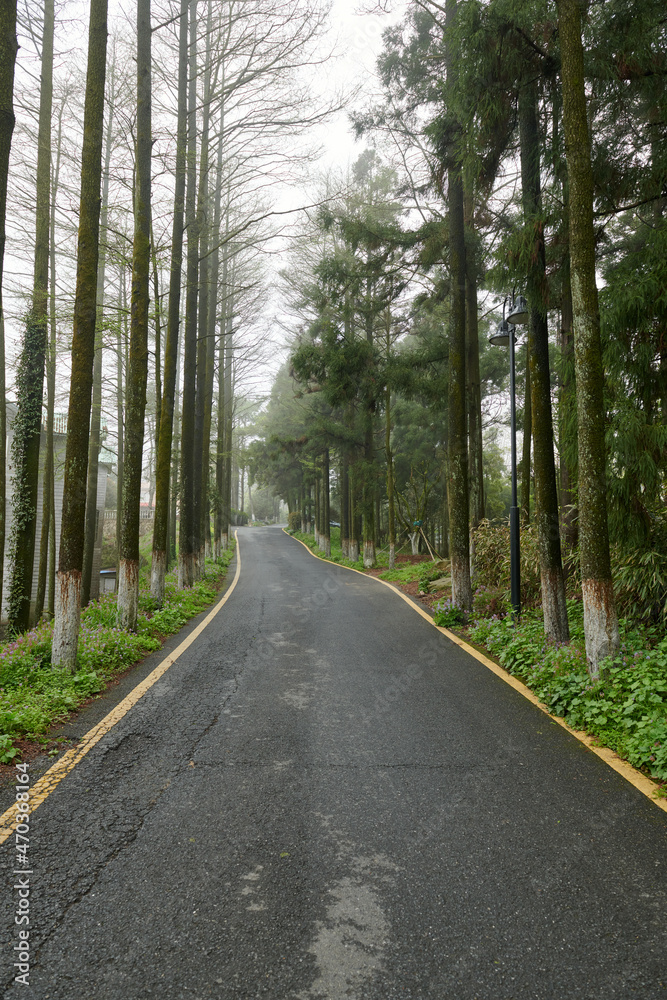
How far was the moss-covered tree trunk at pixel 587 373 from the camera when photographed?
5.50 metres

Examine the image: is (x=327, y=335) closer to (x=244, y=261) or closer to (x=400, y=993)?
(x=244, y=261)

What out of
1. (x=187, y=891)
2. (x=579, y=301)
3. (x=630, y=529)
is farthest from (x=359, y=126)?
(x=187, y=891)

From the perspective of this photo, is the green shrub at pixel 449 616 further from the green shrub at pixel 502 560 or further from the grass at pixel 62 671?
the grass at pixel 62 671

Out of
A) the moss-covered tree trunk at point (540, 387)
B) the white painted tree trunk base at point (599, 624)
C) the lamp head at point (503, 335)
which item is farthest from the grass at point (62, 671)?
the lamp head at point (503, 335)

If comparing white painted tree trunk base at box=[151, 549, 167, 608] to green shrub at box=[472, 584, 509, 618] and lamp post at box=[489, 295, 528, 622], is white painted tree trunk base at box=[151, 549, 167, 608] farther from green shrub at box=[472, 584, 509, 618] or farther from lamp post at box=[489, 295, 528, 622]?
lamp post at box=[489, 295, 528, 622]

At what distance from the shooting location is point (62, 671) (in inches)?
240

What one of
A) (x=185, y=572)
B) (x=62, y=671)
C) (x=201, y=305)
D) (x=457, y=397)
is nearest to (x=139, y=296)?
(x=457, y=397)

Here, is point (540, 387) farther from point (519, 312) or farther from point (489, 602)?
point (489, 602)

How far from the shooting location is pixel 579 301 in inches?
223

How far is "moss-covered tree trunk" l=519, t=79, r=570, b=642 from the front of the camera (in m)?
7.01

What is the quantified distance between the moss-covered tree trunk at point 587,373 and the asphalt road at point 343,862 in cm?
119

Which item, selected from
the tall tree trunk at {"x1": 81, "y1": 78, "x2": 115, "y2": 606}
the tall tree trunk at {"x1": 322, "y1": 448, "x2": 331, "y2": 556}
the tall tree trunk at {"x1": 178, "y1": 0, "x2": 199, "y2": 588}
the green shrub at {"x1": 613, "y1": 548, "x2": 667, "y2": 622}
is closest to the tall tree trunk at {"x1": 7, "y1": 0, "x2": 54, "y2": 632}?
the tall tree trunk at {"x1": 81, "y1": 78, "x2": 115, "y2": 606}

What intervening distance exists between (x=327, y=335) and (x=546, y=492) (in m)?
9.88

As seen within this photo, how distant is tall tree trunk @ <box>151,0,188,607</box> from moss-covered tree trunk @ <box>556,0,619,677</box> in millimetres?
8173
